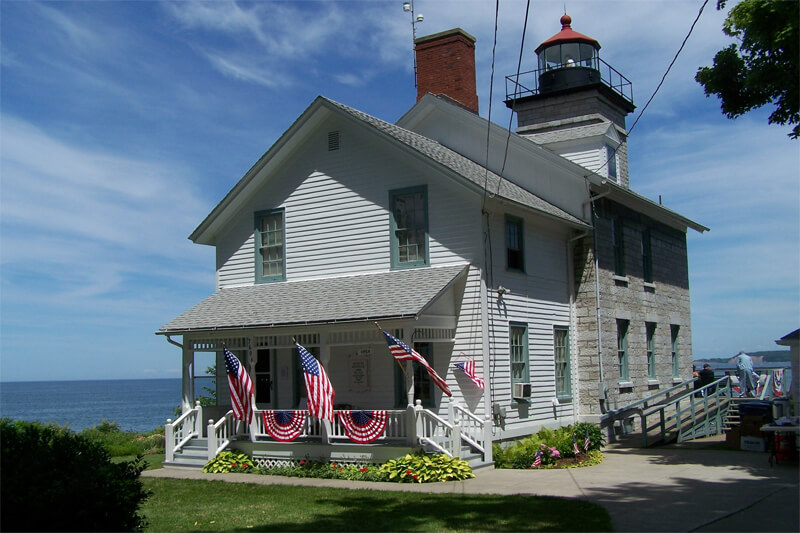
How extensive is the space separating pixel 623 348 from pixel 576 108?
27.4 feet

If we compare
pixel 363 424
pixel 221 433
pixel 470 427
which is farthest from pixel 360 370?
pixel 221 433

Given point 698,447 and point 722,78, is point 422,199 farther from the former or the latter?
point 698,447

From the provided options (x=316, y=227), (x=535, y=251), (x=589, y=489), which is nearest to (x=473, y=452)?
(x=589, y=489)

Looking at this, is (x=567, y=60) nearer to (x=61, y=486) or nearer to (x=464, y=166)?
(x=464, y=166)

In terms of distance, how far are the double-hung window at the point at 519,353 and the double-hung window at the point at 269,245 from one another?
19.5 feet

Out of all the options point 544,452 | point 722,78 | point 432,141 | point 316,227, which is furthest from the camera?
point 432,141

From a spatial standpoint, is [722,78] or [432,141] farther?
[432,141]

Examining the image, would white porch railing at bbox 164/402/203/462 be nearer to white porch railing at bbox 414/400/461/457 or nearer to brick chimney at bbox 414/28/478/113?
white porch railing at bbox 414/400/461/457

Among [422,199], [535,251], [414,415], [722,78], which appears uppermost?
[722,78]

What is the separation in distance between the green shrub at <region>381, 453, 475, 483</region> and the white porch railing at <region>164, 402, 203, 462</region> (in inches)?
218

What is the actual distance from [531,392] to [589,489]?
525cm

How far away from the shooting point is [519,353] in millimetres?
17672

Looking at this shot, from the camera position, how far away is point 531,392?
58.3 feet

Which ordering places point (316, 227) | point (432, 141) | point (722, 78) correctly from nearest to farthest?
point (722, 78) → point (316, 227) → point (432, 141)
